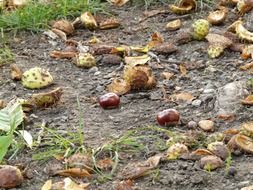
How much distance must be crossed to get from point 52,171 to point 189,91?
0.91m

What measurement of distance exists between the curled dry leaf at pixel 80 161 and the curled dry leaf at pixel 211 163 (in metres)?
0.39

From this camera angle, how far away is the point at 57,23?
4.07m

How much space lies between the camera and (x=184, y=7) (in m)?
4.26

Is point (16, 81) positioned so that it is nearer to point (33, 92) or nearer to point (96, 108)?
point (33, 92)

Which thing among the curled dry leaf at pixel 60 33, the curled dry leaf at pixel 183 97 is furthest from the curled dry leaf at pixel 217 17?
the curled dry leaf at pixel 183 97

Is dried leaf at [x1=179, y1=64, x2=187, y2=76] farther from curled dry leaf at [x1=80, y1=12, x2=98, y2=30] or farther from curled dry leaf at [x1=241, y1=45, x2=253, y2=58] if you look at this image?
curled dry leaf at [x1=80, y1=12, x2=98, y2=30]

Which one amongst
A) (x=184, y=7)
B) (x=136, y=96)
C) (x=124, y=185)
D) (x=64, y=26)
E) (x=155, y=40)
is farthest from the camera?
(x=184, y=7)

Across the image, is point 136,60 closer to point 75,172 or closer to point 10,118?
point 10,118

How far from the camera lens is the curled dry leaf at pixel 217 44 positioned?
368 cm

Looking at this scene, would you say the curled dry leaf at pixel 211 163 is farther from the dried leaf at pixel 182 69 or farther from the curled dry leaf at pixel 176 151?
the dried leaf at pixel 182 69

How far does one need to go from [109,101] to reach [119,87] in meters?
0.19

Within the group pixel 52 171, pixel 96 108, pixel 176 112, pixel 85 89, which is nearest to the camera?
pixel 52 171

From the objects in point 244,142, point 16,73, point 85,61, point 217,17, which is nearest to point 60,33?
point 85,61

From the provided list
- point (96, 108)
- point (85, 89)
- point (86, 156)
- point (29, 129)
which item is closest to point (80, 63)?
point (85, 89)
